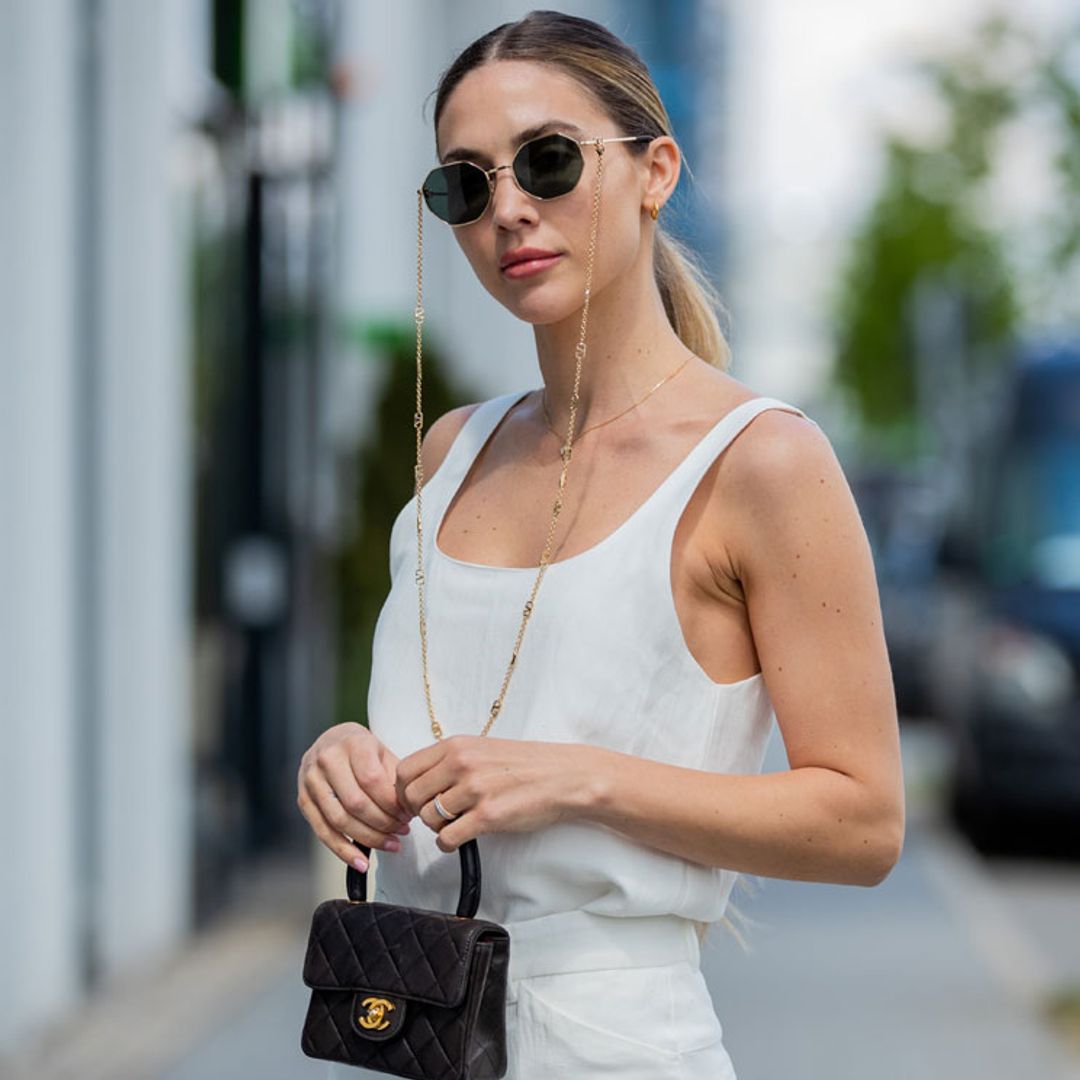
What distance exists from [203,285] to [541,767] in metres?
6.57

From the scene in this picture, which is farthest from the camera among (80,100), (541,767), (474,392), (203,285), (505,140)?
(474,392)

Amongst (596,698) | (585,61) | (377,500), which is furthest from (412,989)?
(377,500)

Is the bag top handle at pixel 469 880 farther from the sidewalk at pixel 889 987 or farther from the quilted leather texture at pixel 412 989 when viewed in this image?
the sidewalk at pixel 889 987

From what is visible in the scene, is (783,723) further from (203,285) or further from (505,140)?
(203,285)

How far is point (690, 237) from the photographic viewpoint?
233 centimetres

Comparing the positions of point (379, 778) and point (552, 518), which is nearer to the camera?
point (379, 778)

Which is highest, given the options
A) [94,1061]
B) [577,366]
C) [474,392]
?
[577,366]

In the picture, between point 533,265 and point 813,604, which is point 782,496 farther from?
point 533,265

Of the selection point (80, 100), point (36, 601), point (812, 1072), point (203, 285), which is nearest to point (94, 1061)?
point (36, 601)

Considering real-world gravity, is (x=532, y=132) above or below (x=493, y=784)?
above

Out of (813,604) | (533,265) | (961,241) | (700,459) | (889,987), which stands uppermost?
(533,265)

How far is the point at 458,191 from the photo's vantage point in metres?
1.98

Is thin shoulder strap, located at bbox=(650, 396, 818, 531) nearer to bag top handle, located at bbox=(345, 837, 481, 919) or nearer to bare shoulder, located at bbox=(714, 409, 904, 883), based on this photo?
bare shoulder, located at bbox=(714, 409, 904, 883)

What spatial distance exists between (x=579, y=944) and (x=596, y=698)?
0.23m
